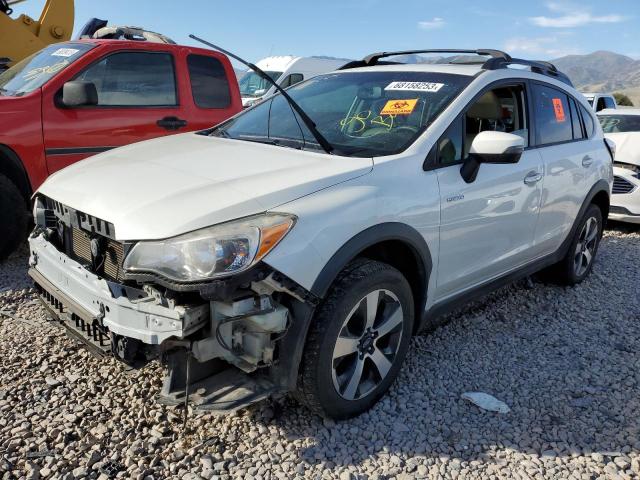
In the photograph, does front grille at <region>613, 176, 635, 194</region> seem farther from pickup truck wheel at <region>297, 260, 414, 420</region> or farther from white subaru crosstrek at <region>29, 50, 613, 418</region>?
pickup truck wheel at <region>297, 260, 414, 420</region>

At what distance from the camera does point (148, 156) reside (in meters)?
2.97

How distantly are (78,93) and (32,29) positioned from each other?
283 inches

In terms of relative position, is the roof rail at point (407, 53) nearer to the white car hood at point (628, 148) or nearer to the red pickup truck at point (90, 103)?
the red pickup truck at point (90, 103)

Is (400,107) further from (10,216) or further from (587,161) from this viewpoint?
(10,216)

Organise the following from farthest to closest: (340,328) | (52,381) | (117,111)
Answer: (117,111) → (52,381) → (340,328)

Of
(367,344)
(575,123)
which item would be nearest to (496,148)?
(367,344)

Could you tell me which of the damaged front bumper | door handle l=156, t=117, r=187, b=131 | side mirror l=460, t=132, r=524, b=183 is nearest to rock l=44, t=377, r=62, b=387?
the damaged front bumper

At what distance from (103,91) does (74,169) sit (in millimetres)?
2166

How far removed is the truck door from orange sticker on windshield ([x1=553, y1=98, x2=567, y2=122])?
3270mm

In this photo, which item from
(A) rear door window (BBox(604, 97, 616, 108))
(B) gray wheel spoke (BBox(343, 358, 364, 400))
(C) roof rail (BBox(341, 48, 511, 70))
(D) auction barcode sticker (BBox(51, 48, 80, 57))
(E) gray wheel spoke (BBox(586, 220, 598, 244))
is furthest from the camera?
(A) rear door window (BBox(604, 97, 616, 108))

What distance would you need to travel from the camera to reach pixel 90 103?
4.61m

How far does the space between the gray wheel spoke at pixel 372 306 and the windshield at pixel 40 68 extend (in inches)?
141

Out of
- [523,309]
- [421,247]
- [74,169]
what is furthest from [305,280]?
[523,309]

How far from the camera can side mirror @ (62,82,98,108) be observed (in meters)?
4.50
